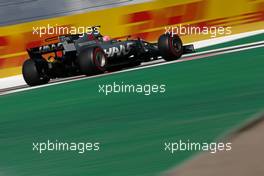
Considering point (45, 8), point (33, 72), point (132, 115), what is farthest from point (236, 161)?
point (45, 8)

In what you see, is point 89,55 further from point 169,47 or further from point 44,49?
point 169,47

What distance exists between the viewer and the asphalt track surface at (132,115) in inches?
249

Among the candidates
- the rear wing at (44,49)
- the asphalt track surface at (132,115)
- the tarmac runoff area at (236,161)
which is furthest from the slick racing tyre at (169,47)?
the tarmac runoff area at (236,161)

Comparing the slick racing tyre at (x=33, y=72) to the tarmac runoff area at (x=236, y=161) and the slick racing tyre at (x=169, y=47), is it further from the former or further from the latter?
the tarmac runoff area at (x=236, y=161)

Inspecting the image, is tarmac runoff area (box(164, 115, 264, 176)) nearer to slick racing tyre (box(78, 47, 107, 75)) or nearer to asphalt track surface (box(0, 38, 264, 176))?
asphalt track surface (box(0, 38, 264, 176))

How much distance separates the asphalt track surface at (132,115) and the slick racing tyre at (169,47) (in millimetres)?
205

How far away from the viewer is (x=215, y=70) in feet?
36.5

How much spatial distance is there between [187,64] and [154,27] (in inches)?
141

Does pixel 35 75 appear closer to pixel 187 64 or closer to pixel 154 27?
pixel 187 64

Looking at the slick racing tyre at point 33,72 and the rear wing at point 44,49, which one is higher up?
the rear wing at point 44,49

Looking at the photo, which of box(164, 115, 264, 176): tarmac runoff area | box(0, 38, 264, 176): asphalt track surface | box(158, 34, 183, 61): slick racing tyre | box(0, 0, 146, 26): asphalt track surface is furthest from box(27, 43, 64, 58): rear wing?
box(164, 115, 264, 176): tarmac runoff area

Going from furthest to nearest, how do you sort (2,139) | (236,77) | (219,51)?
(219,51) → (236,77) → (2,139)

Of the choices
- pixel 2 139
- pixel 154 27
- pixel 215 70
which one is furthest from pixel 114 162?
pixel 154 27

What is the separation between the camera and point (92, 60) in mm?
11453
